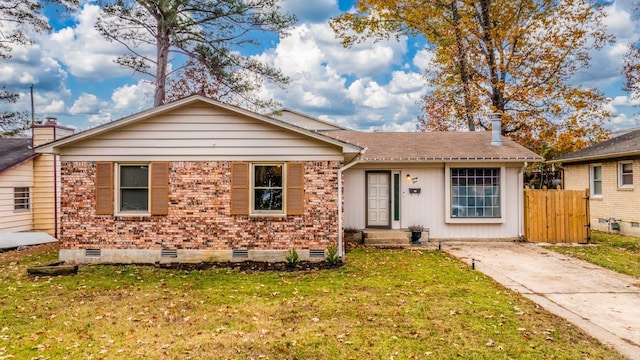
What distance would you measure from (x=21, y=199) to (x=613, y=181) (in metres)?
22.9

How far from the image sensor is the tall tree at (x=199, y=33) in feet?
47.1

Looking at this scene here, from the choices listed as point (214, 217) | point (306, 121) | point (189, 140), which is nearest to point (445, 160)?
point (214, 217)

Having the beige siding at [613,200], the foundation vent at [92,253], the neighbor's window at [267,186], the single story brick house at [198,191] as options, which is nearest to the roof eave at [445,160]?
the single story brick house at [198,191]

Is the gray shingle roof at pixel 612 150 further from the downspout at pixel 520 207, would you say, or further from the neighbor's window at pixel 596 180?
the downspout at pixel 520 207

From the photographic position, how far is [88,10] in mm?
14453

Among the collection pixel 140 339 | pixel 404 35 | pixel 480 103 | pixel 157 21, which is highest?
pixel 404 35

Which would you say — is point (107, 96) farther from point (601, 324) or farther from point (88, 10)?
point (601, 324)

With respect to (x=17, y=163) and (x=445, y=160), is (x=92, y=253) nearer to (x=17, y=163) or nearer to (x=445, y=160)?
(x=17, y=163)

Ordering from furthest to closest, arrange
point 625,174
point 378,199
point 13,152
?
point 13,152 → point 625,174 → point 378,199

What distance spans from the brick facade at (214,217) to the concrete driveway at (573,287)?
403cm

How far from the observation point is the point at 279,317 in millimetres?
5828

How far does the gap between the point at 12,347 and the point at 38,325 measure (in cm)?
79

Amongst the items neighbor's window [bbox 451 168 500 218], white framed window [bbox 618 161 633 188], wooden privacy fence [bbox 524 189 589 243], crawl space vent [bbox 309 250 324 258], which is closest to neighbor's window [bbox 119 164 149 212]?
crawl space vent [bbox 309 250 324 258]

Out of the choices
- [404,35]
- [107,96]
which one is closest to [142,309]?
[107,96]
